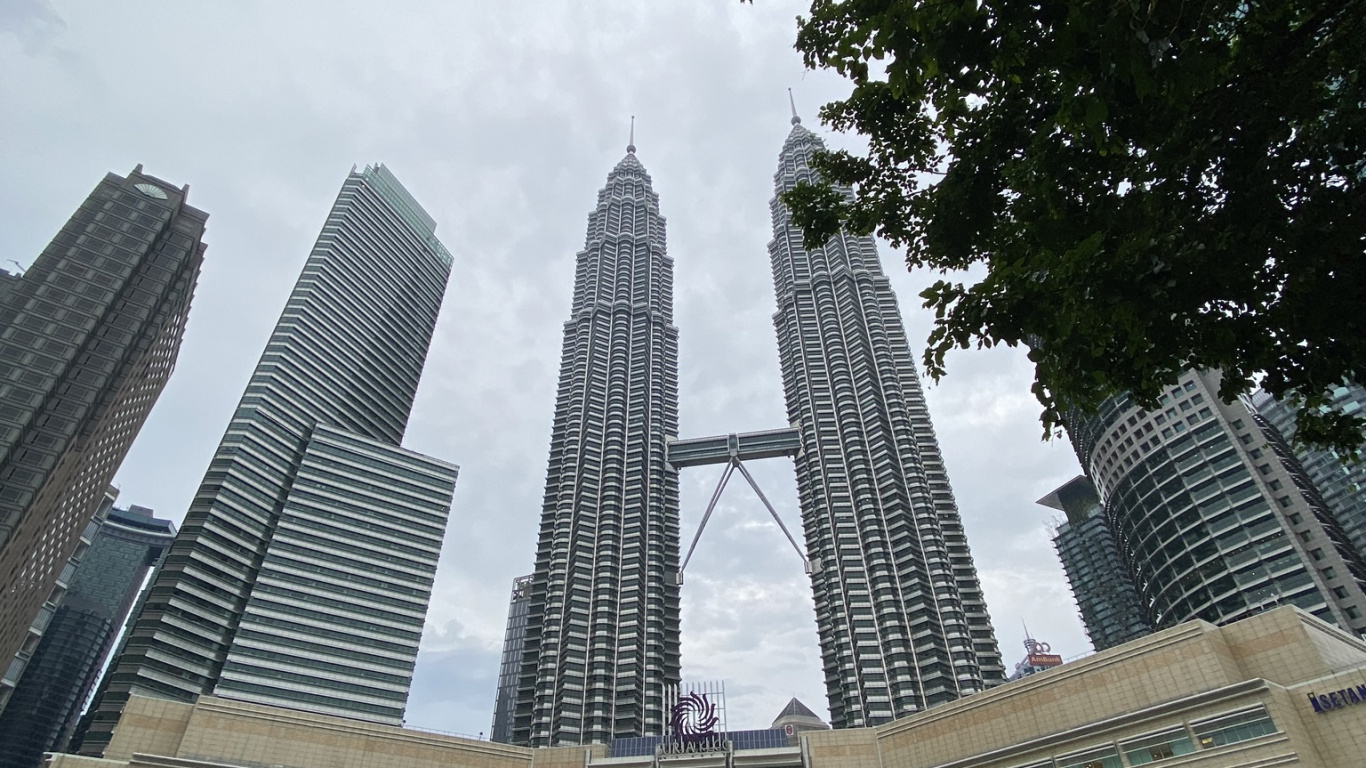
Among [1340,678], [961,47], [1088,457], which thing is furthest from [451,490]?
[961,47]

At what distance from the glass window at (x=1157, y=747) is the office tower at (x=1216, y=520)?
2076 inches

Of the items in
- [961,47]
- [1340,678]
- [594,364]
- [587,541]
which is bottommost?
[1340,678]

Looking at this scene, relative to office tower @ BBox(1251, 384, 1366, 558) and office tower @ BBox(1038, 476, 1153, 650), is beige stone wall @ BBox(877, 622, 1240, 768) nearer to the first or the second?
office tower @ BBox(1251, 384, 1366, 558)

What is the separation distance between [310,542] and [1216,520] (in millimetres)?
117670

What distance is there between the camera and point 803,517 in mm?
117688

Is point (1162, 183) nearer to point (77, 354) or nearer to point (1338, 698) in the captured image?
point (1338, 698)

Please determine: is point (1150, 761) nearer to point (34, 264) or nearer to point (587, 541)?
point (587, 541)

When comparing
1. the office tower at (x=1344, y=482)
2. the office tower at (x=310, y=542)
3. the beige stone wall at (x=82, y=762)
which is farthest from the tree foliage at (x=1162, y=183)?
the office tower at (x=310, y=542)

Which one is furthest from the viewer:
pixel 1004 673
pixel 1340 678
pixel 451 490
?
pixel 451 490

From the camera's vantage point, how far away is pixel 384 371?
138 meters

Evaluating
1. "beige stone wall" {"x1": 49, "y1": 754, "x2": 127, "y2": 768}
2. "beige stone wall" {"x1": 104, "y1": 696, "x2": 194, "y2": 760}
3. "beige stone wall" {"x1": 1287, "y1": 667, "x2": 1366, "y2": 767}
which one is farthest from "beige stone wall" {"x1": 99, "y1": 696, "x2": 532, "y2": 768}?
"beige stone wall" {"x1": 1287, "y1": 667, "x2": 1366, "y2": 767}

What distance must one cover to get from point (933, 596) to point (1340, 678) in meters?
71.3

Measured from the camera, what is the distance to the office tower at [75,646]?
6427 inches

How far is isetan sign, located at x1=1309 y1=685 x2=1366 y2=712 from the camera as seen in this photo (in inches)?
1095
